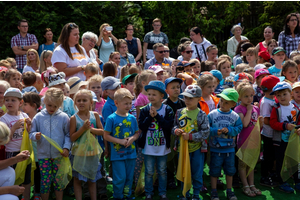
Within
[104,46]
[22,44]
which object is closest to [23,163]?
[104,46]

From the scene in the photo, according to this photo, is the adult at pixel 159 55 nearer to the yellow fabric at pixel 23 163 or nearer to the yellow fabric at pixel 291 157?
the yellow fabric at pixel 291 157

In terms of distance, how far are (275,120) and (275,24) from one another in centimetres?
1030

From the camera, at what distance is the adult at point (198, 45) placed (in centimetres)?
879

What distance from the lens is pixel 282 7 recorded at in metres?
14.2

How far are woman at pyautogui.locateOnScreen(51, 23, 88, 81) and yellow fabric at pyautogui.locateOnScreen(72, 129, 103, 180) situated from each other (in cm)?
197

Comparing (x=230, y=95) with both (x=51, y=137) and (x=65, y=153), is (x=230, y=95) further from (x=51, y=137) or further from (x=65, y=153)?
(x=51, y=137)

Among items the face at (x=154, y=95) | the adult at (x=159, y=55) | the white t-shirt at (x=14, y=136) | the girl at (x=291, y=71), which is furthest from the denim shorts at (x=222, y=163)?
the adult at (x=159, y=55)

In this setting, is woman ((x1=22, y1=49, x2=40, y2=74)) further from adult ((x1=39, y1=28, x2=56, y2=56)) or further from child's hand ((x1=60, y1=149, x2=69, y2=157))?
child's hand ((x1=60, y1=149, x2=69, y2=157))

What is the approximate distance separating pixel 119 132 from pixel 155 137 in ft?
1.62

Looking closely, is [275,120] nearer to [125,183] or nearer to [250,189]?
[250,189]

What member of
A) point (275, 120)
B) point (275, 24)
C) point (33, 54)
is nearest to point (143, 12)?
point (275, 24)

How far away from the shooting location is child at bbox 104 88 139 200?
14.9ft

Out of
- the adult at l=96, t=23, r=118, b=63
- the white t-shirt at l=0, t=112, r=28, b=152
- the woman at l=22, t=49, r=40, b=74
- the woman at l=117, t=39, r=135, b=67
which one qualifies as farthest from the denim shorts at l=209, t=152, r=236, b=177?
the adult at l=96, t=23, r=118, b=63

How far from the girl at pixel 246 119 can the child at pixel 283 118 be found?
28 cm
